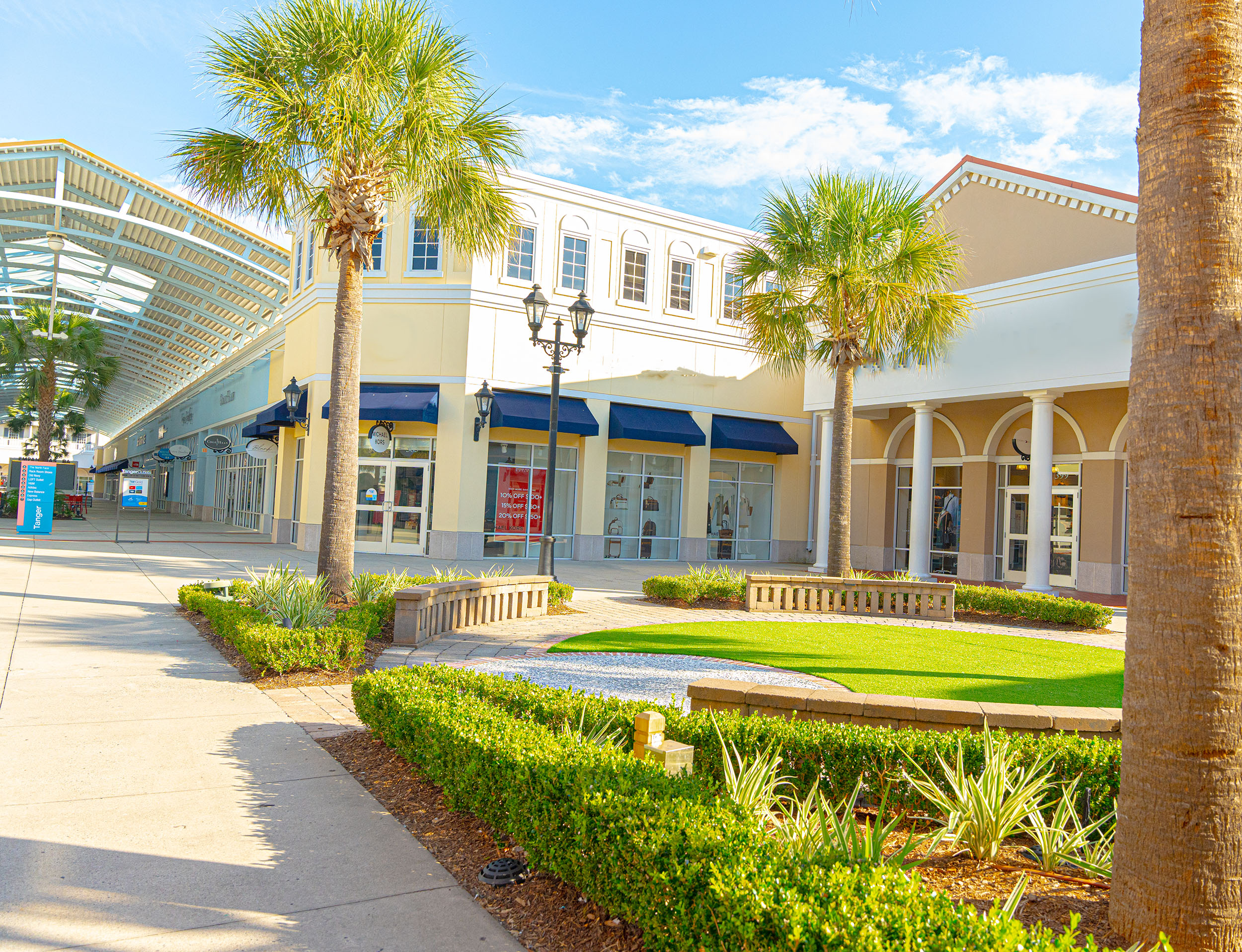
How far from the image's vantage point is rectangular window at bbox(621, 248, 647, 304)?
25.7 m

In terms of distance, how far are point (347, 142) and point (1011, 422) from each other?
17.8m

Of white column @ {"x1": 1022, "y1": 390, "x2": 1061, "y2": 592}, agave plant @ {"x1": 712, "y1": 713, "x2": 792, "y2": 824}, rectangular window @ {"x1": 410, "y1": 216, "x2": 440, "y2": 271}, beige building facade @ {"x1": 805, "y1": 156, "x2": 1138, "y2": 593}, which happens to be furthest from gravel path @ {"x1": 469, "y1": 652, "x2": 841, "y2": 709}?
rectangular window @ {"x1": 410, "y1": 216, "x2": 440, "y2": 271}

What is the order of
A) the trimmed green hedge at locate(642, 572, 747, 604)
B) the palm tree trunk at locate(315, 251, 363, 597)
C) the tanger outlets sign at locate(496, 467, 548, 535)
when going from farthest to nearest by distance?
the tanger outlets sign at locate(496, 467, 548, 535) < the trimmed green hedge at locate(642, 572, 747, 604) < the palm tree trunk at locate(315, 251, 363, 597)

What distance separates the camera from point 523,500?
24.1 meters

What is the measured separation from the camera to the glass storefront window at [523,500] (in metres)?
23.6

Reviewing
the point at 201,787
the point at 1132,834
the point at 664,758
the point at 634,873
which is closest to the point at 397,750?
the point at 201,787

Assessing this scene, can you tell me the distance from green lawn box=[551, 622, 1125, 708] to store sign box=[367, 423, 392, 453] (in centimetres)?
1325

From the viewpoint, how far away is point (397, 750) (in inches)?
206

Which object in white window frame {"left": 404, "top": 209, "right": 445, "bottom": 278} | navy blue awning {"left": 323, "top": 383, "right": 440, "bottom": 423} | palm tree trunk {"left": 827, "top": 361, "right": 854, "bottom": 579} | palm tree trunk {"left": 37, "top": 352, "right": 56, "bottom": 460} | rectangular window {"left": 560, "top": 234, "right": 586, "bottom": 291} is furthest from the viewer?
palm tree trunk {"left": 37, "top": 352, "right": 56, "bottom": 460}

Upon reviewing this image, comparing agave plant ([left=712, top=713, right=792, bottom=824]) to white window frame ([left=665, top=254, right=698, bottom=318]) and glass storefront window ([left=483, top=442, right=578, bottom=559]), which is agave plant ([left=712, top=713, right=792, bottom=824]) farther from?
white window frame ([left=665, top=254, right=698, bottom=318])

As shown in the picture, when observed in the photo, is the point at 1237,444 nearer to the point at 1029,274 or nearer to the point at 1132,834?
the point at 1132,834

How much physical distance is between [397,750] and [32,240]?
114ft

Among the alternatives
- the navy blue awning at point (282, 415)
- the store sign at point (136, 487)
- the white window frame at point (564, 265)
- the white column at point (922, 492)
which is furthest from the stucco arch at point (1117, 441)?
the store sign at point (136, 487)

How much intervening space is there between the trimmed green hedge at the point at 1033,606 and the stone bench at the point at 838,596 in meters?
0.35
